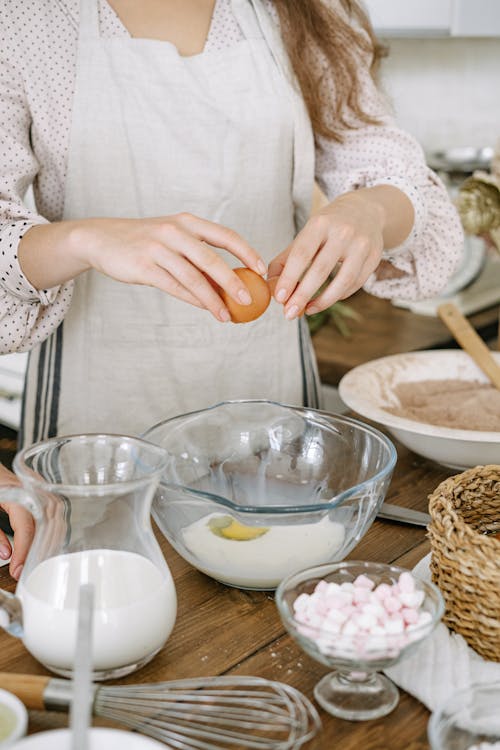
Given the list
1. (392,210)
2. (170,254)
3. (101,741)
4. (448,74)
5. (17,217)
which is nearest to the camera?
(101,741)

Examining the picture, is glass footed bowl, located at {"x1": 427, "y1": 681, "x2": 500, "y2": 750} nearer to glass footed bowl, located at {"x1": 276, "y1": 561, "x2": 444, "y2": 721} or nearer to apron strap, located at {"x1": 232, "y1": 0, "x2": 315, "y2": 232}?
glass footed bowl, located at {"x1": 276, "y1": 561, "x2": 444, "y2": 721}

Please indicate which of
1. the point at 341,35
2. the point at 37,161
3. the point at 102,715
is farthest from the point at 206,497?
the point at 341,35

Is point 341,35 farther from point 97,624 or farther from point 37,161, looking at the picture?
point 97,624

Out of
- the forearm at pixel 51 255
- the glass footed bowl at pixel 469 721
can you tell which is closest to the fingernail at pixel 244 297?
the forearm at pixel 51 255

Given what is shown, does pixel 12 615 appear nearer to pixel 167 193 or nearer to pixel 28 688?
pixel 28 688

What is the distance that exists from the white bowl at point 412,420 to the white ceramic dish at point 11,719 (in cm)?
65

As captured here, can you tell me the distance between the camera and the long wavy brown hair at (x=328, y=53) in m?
1.32

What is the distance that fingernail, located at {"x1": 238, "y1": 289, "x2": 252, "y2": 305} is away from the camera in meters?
0.85

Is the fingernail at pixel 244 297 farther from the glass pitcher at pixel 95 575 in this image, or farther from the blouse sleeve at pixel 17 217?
the blouse sleeve at pixel 17 217

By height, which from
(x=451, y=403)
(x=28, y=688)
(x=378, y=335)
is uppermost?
(x=28, y=688)

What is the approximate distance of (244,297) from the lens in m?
0.86

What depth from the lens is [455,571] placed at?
77 centimetres

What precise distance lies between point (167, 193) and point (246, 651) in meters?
0.72

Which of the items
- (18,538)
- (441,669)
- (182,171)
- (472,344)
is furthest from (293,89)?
(441,669)
